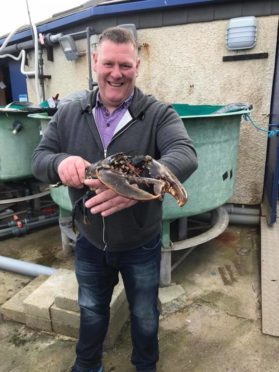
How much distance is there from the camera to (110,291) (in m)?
2.14

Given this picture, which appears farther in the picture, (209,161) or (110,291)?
(209,161)

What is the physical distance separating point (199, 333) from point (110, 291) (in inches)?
40.3

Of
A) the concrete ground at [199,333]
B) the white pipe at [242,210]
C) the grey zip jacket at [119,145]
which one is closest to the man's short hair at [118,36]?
the grey zip jacket at [119,145]

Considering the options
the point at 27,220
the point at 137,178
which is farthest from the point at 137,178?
the point at 27,220

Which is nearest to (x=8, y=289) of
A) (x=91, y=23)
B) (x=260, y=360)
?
(x=260, y=360)

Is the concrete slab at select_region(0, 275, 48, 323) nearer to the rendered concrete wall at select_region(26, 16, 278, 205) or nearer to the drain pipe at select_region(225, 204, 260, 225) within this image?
the drain pipe at select_region(225, 204, 260, 225)

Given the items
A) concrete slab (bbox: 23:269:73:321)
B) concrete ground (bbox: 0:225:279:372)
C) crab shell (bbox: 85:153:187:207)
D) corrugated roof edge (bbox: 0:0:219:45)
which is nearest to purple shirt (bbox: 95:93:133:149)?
crab shell (bbox: 85:153:187:207)

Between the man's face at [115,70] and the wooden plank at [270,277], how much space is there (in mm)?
2170

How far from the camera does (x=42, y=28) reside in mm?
5785

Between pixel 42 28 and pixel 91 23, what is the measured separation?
1.38 meters

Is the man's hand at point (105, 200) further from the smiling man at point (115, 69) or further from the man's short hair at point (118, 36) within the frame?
the man's short hair at point (118, 36)

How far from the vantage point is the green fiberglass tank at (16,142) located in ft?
13.8

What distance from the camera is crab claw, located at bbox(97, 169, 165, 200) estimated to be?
1185mm

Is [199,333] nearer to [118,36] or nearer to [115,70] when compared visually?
[115,70]
